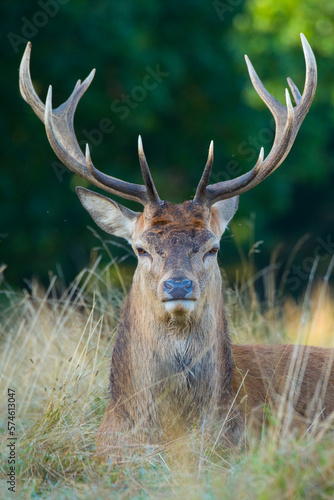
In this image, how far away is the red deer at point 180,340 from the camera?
451 cm

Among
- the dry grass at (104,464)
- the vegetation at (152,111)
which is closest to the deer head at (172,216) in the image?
the dry grass at (104,464)

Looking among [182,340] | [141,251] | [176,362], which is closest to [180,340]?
[182,340]

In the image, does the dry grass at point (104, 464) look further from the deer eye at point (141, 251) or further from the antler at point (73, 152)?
the antler at point (73, 152)

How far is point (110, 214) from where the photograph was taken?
517 centimetres

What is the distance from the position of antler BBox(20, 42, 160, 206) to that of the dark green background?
8.59 meters

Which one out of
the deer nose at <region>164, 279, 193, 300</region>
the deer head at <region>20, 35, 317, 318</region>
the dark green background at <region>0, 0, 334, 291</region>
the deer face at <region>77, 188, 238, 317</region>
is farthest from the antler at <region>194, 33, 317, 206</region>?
the dark green background at <region>0, 0, 334, 291</region>

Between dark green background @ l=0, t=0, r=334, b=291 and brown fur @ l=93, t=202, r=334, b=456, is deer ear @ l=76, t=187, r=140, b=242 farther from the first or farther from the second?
dark green background @ l=0, t=0, r=334, b=291

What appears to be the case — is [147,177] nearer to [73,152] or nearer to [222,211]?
[222,211]

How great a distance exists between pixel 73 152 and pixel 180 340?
155cm

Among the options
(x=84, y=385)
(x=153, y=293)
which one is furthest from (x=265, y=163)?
(x=84, y=385)

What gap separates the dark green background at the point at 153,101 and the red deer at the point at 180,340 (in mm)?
9035

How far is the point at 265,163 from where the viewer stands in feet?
16.8

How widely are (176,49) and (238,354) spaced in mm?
11969

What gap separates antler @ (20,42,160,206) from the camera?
484cm
